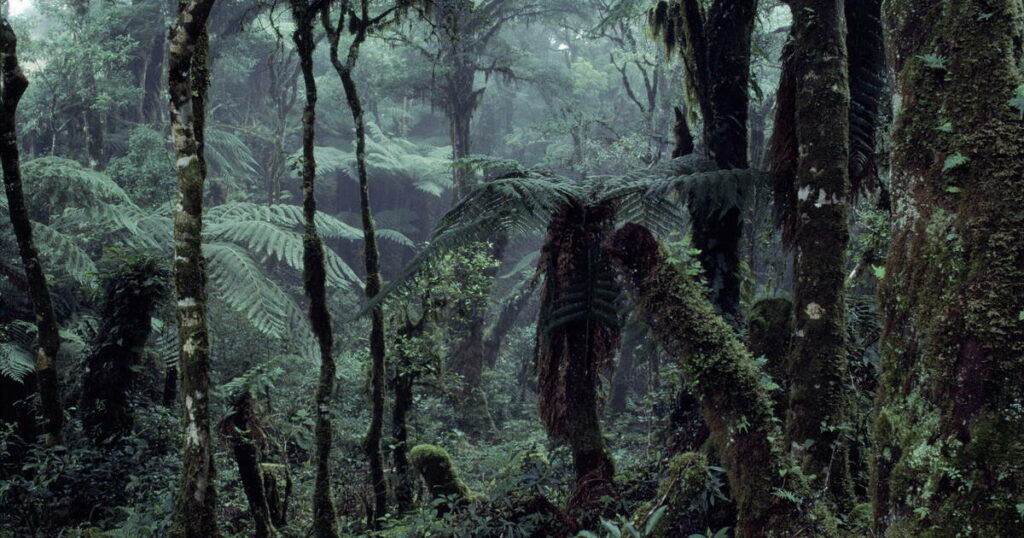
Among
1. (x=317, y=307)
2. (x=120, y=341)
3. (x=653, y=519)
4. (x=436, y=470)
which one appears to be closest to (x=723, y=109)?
(x=317, y=307)

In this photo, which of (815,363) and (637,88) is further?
(637,88)

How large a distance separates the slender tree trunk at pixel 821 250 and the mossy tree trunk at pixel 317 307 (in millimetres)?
3196

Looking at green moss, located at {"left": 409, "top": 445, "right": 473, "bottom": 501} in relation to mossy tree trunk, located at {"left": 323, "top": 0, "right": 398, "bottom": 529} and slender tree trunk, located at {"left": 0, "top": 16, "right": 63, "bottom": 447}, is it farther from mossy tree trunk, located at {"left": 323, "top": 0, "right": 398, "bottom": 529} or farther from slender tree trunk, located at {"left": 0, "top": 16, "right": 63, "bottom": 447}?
slender tree trunk, located at {"left": 0, "top": 16, "right": 63, "bottom": 447}

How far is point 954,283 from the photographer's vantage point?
1.89 m

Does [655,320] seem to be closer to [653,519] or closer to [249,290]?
[653,519]

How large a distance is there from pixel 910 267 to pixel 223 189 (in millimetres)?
17519

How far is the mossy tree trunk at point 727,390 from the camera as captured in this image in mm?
2473

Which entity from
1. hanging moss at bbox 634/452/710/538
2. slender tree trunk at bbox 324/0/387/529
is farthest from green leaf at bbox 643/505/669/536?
slender tree trunk at bbox 324/0/387/529

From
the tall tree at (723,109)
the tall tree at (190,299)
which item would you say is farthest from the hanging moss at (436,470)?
the tall tree at (723,109)

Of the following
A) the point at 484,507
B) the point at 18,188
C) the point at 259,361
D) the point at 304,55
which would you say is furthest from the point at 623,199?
the point at 259,361

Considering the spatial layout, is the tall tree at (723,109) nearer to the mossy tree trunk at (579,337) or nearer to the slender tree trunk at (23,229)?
the mossy tree trunk at (579,337)

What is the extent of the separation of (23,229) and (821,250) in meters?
5.54

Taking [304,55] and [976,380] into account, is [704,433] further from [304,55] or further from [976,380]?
[304,55]

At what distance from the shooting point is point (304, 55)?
521cm
